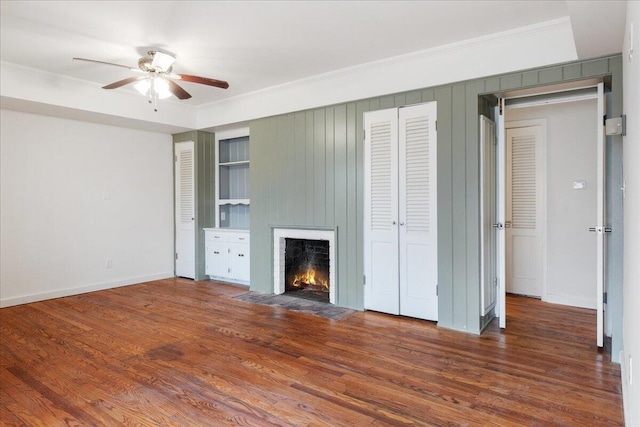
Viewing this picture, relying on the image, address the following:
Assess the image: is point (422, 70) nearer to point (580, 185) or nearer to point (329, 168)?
point (329, 168)

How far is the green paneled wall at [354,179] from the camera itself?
358 cm

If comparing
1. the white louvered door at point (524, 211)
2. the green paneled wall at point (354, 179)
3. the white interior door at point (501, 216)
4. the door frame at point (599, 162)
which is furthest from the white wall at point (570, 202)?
the green paneled wall at point (354, 179)

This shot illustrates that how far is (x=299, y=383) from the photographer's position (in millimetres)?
2613

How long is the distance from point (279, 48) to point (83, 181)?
11.7 feet

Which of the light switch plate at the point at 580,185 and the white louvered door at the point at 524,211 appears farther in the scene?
the white louvered door at the point at 524,211

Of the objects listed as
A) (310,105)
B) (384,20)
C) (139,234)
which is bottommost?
(139,234)

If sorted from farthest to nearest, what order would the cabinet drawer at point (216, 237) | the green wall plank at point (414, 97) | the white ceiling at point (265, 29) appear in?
1. the cabinet drawer at point (216, 237)
2. the green wall plank at point (414, 97)
3. the white ceiling at point (265, 29)

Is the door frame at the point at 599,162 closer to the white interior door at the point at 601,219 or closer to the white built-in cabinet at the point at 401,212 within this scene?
the white interior door at the point at 601,219

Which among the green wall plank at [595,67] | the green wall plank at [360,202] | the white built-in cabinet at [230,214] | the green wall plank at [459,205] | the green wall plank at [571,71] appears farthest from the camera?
the white built-in cabinet at [230,214]

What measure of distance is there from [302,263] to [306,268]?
0.09 m

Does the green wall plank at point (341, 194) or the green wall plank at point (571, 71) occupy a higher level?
the green wall plank at point (571, 71)

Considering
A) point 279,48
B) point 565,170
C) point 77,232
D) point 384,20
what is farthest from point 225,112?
point 565,170

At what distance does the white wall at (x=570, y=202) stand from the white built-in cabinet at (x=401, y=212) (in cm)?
191

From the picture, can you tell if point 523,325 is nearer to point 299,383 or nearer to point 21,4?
point 299,383
